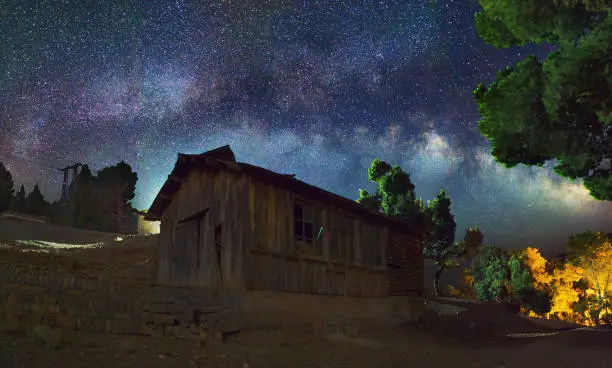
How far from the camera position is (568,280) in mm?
43344

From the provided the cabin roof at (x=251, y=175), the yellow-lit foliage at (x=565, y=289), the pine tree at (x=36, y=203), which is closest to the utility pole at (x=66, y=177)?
the pine tree at (x=36, y=203)

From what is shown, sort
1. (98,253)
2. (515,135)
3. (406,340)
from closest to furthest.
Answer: (515,135)
(406,340)
(98,253)

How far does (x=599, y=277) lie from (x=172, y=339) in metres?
41.0

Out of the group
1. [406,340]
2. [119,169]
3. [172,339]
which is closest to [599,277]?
[406,340]

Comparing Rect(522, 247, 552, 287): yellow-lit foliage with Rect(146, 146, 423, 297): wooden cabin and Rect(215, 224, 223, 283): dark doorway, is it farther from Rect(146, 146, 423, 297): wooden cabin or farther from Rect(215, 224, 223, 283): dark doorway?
Rect(215, 224, 223, 283): dark doorway

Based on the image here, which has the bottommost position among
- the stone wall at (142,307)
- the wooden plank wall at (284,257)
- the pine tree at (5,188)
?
the stone wall at (142,307)

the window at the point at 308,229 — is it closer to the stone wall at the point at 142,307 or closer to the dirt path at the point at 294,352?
the stone wall at the point at 142,307

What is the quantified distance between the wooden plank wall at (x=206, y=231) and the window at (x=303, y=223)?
8.36ft

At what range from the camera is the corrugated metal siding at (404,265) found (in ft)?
73.1

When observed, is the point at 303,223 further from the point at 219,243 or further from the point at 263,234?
the point at 219,243

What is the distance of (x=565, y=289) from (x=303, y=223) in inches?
1488

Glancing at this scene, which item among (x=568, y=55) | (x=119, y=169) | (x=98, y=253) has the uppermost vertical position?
(x=119, y=169)

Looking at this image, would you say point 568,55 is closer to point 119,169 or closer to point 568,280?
point 568,280

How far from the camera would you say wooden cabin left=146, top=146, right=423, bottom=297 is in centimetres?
1485
